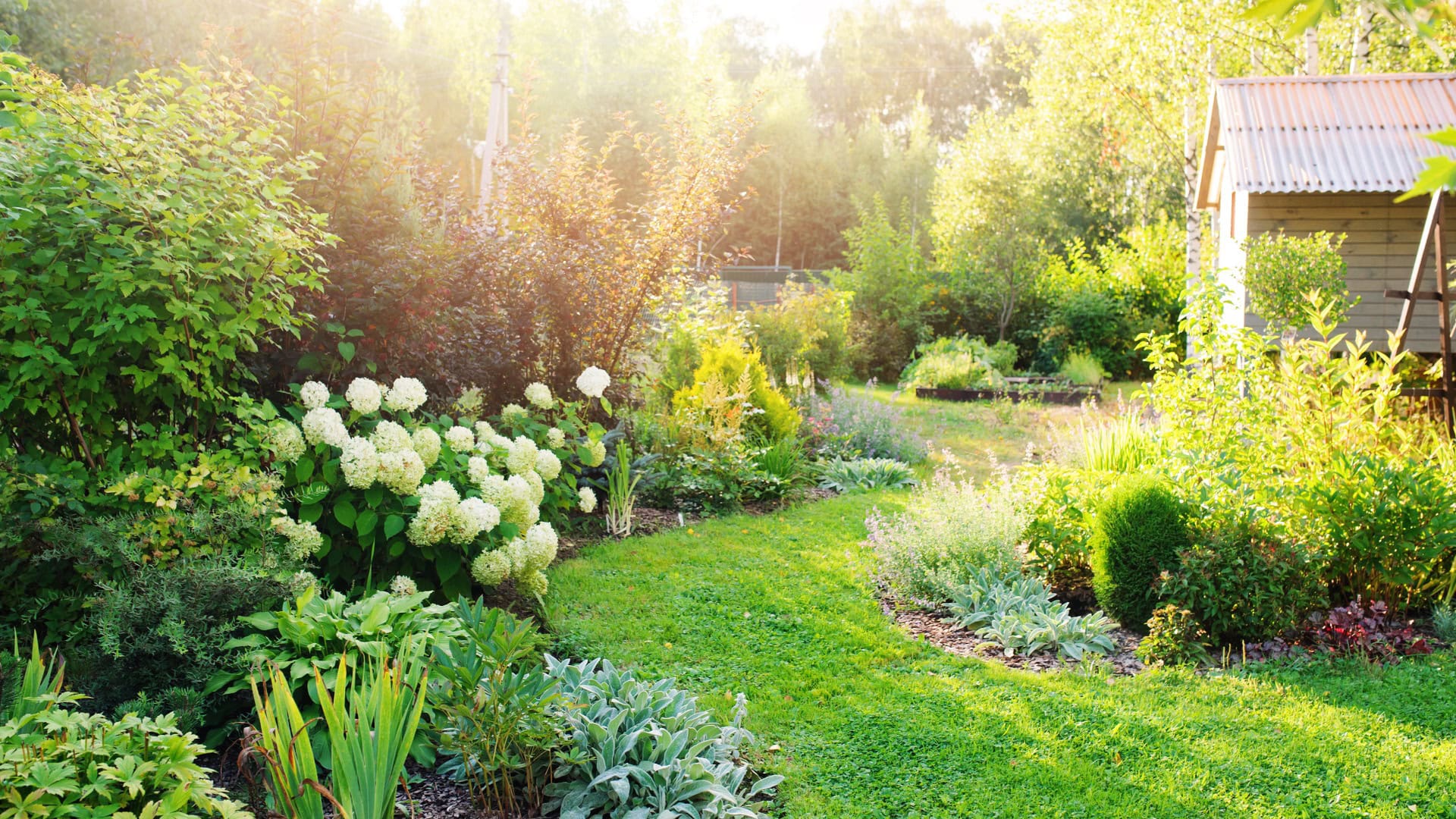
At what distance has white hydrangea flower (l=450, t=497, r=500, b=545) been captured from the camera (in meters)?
3.93

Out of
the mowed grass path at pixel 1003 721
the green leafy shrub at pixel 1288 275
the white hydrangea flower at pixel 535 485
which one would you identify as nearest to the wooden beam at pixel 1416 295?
the green leafy shrub at pixel 1288 275

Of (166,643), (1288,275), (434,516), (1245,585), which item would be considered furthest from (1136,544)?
(1288,275)

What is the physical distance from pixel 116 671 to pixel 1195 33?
1621 cm

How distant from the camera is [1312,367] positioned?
509cm

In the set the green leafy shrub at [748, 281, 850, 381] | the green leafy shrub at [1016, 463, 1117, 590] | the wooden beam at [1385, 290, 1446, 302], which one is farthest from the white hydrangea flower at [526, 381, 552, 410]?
the green leafy shrub at [748, 281, 850, 381]

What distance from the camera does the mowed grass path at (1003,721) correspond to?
3.02 meters

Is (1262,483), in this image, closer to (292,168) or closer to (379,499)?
(379,499)

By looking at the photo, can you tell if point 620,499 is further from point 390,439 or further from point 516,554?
point 390,439

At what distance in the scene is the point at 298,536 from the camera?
3.61 metres

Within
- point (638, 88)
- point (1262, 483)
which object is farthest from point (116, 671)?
point (638, 88)

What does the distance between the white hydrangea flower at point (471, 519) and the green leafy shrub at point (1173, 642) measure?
2938 millimetres

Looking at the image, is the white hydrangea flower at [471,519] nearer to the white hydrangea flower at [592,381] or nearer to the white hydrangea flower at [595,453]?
the white hydrangea flower at [595,453]

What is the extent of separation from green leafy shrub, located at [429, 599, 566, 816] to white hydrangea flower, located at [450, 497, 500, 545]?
3.31ft

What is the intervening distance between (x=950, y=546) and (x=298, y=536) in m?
3.22
